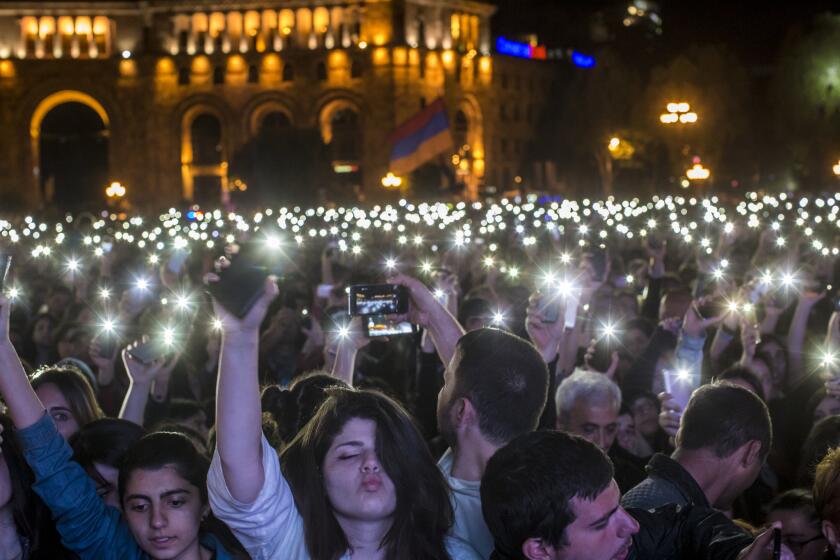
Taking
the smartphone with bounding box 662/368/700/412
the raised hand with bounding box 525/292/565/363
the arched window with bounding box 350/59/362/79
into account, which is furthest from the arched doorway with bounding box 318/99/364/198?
the raised hand with bounding box 525/292/565/363

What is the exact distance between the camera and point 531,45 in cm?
9250

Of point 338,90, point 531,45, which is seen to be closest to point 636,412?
point 338,90

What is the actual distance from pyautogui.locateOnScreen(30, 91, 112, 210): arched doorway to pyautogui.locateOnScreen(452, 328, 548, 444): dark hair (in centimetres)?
7026

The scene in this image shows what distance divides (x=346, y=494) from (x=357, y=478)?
6cm

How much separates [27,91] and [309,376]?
6842 cm

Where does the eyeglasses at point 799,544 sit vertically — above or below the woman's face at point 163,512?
below

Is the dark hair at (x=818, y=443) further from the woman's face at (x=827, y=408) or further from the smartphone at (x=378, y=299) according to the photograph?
the smartphone at (x=378, y=299)

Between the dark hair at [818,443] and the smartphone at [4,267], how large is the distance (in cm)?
350

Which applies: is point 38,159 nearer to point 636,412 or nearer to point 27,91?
point 27,91

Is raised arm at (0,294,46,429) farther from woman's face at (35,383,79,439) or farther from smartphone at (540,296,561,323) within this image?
smartphone at (540,296,561,323)

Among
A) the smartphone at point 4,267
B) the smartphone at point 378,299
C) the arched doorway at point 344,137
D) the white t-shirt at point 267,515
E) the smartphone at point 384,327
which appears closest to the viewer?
the white t-shirt at point 267,515

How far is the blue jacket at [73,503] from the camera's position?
4.88m

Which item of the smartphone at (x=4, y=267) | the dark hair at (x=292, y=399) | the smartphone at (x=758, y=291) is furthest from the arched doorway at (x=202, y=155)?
the smartphone at (x=4, y=267)

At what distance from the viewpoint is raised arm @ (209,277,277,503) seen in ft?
13.8
